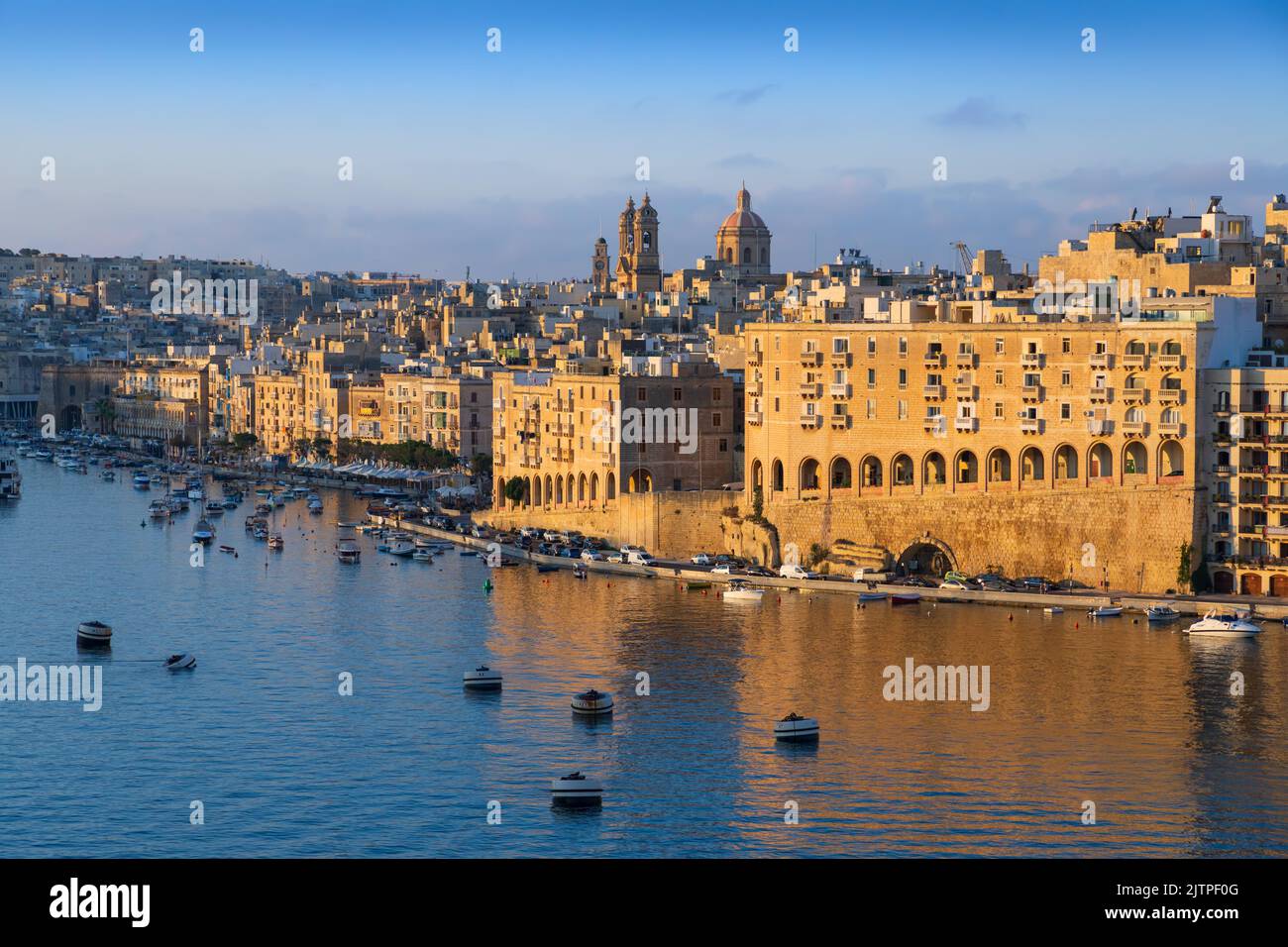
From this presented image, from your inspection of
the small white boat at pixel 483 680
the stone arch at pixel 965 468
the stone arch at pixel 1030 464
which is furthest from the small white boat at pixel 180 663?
the stone arch at pixel 1030 464

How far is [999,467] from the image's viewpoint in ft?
95.6

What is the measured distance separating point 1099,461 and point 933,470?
2908 millimetres

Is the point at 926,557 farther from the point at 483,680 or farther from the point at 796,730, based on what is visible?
the point at 796,730

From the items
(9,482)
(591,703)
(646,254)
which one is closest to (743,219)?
(646,254)

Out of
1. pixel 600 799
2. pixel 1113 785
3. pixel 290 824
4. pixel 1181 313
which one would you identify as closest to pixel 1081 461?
pixel 1181 313

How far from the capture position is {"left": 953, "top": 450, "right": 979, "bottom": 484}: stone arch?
29359 mm

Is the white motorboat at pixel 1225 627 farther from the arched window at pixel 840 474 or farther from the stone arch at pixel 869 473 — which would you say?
the arched window at pixel 840 474

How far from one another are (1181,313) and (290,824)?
53.9ft

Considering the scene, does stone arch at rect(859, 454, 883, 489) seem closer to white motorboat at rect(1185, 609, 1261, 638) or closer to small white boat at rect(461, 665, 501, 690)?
white motorboat at rect(1185, 609, 1261, 638)

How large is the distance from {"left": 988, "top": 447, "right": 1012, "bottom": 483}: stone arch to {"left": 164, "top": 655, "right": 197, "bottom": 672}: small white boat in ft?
40.7

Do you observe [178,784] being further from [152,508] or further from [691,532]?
[152,508]

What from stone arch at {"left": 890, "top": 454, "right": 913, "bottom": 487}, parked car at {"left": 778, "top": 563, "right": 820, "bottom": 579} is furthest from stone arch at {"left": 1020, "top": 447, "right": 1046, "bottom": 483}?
parked car at {"left": 778, "top": 563, "right": 820, "bottom": 579}
